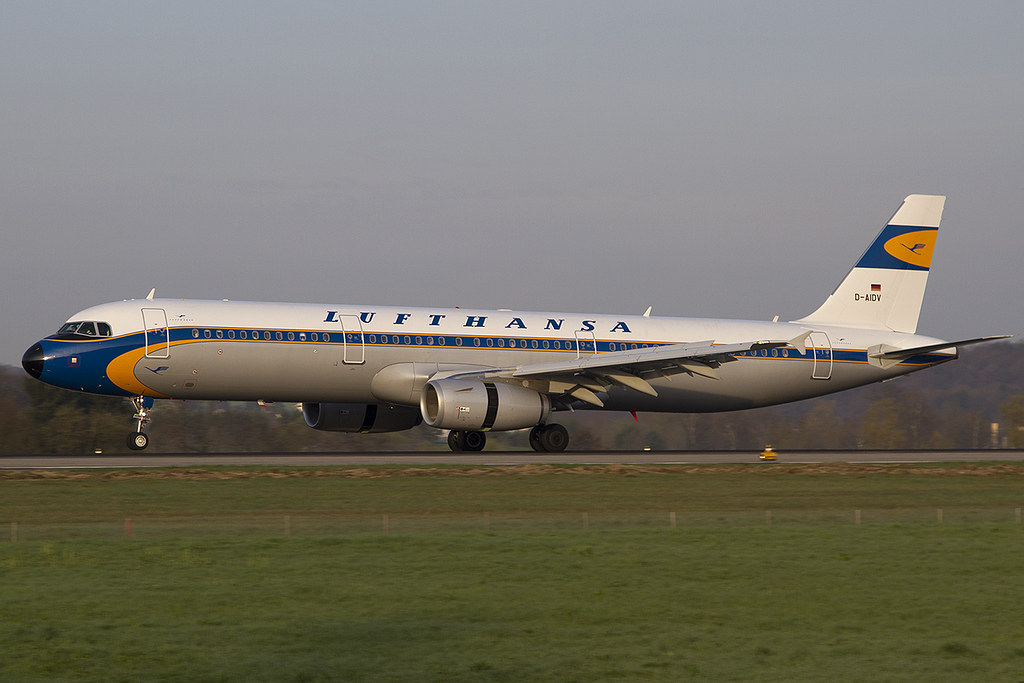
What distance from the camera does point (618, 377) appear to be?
131ft

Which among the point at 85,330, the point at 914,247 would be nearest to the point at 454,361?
the point at 85,330

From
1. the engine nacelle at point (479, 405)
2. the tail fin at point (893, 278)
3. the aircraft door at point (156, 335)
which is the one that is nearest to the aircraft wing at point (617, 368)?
the engine nacelle at point (479, 405)

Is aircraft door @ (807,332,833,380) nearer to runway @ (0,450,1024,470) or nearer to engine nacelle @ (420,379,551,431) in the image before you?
runway @ (0,450,1024,470)

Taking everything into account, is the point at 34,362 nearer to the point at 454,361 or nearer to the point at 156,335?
the point at 156,335

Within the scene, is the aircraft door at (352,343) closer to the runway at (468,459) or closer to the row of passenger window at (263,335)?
the row of passenger window at (263,335)

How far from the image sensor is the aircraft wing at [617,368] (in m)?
38.4

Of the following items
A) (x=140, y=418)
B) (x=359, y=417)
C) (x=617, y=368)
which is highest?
(x=617, y=368)

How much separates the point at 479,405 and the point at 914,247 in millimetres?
21336

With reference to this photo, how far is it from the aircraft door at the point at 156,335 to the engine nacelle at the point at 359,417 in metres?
6.49

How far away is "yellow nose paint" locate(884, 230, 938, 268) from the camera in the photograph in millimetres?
48312

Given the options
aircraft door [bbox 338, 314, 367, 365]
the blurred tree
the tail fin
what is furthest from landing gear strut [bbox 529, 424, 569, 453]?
the blurred tree

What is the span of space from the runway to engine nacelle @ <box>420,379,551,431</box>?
107 cm

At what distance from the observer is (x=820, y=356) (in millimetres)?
45094

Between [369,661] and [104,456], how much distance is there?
88.6ft
